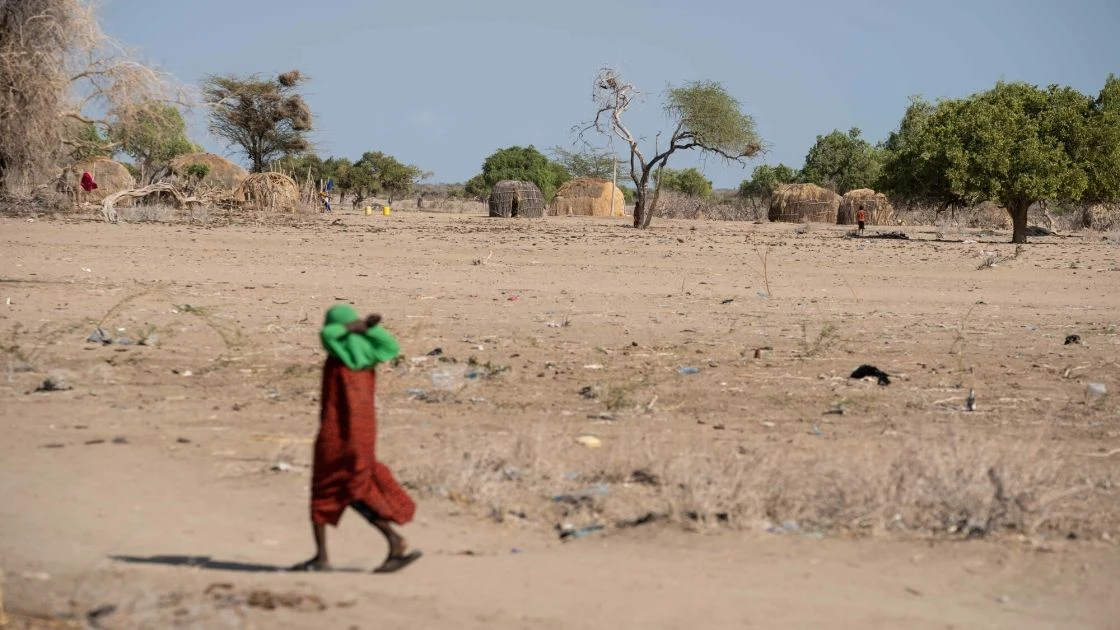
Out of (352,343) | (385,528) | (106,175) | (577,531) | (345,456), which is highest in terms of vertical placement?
(106,175)

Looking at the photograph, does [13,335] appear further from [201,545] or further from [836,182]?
[836,182]

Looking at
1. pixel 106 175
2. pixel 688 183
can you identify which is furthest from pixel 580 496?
pixel 688 183

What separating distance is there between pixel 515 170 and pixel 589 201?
72.6ft

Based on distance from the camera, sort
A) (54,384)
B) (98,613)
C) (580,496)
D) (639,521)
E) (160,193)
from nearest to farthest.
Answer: (98,613) < (639,521) < (580,496) < (54,384) < (160,193)

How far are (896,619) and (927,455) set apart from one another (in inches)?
64.7

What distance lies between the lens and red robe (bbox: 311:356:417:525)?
5.47m

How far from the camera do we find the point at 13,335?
11.4 metres

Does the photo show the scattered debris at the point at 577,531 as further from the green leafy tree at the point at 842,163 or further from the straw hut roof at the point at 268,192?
the green leafy tree at the point at 842,163

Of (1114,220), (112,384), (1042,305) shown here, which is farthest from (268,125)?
(112,384)

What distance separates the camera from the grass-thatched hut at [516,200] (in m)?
41.5

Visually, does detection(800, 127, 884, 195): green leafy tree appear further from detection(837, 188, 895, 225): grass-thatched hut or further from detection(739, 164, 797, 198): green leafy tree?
detection(837, 188, 895, 225): grass-thatched hut

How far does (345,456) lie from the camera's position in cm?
547

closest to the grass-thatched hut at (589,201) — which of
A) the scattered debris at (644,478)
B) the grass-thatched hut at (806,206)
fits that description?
the grass-thatched hut at (806,206)

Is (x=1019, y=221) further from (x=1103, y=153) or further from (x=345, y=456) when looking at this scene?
(x=345, y=456)
